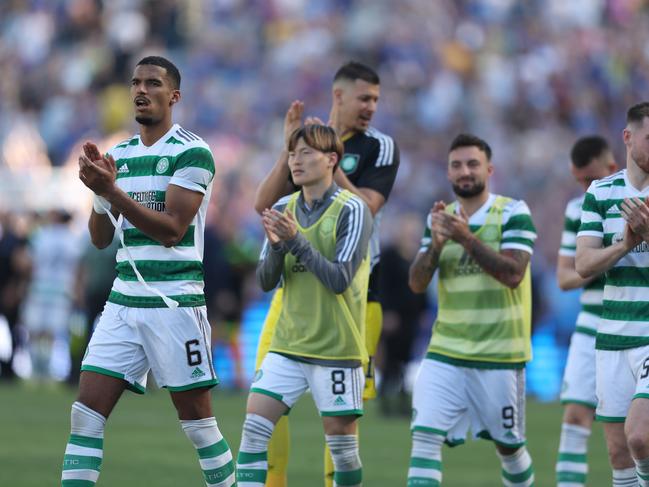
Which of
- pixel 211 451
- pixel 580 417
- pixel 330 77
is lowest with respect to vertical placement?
pixel 211 451

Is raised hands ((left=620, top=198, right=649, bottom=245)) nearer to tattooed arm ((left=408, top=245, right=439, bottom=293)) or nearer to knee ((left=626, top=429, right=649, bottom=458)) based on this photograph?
knee ((left=626, top=429, right=649, bottom=458))

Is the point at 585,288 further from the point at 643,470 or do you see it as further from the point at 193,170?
the point at 193,170

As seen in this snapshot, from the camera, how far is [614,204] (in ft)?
29.0

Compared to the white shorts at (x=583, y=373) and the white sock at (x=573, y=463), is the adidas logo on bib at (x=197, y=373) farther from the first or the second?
the white shorts at (x=583, y=373)

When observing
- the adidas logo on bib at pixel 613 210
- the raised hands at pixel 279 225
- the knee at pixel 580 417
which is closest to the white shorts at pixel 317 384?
the raised hands at pixel 279 225

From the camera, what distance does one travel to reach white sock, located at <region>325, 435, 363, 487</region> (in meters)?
9.29

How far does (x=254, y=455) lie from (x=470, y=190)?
2.43 metres

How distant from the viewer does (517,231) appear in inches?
405

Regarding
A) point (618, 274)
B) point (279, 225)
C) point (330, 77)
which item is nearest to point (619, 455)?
point (618, 274)

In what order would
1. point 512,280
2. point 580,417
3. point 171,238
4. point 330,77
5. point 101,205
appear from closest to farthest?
point 171,238 → point 101,205 → point 512,280 → point 580,417 → point 330,77

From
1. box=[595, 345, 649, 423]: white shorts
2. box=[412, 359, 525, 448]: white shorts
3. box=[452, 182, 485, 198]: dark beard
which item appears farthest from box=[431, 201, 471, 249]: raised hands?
box=[595, 345, 649, 423]: white shorts

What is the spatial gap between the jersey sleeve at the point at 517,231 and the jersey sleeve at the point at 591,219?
129 centimetres

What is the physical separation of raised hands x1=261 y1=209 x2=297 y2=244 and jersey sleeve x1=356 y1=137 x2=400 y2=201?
1.30 metres

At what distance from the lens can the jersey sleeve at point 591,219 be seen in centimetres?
889
